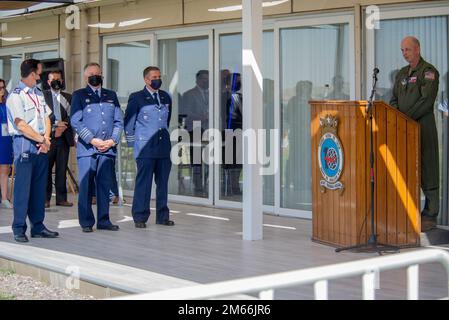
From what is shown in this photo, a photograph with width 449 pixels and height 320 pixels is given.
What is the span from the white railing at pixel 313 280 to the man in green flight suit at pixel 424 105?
13.1 ft

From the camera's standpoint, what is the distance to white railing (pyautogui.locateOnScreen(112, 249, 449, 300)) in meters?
2.61

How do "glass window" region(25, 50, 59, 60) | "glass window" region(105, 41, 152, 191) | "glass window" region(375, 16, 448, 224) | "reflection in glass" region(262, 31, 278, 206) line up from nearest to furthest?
"glass window" region(375, 16, 448, 224) < "reflection in glass" region(262, 31, 278, 206) < "glass window" region(105, 41, 152, 191) < "glass window" region(25, 50, 59, 60)

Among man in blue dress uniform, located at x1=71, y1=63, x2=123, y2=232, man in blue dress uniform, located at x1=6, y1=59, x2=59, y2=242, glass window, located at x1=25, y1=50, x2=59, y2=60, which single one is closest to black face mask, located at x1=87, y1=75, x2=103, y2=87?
man in blue dress uniform, located at x1=71, y1=63, x2=123, y2=232

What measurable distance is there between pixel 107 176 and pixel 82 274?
2.55 m

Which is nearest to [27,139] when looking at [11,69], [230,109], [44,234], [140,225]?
[44,234]

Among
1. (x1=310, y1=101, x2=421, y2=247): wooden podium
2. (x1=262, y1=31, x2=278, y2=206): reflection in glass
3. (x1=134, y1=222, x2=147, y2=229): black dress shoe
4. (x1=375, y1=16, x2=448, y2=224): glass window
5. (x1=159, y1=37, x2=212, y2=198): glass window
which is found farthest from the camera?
(x1=159, y1=37, x2=212, y2=198): glass window

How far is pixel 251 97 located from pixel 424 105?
1537 mm

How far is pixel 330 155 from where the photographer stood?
7.01m

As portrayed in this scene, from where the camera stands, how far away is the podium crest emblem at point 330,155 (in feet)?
22.6

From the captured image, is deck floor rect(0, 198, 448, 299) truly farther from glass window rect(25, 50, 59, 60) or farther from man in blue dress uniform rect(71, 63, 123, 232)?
glass window rect(25, 50, 59, 60)

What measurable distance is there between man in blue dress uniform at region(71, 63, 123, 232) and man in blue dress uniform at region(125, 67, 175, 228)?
210 millimetres

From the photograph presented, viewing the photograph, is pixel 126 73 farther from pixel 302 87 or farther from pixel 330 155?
pixel 330 155
